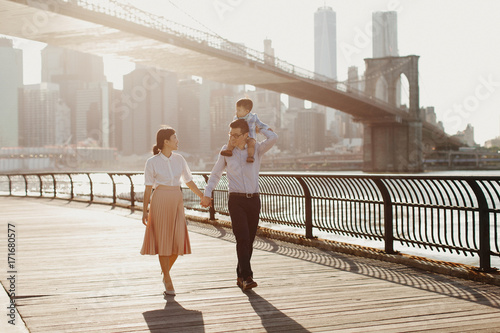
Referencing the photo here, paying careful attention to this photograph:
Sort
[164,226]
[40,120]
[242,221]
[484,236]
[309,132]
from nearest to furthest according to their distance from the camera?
[164,226]
[242,221]
[484,236]
[309,132]
[40,120]

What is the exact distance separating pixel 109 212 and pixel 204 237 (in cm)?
574

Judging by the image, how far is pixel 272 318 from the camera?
13.4 ft

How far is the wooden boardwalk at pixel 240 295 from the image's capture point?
155 inches

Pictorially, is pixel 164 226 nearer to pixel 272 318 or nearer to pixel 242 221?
pixel 242 221

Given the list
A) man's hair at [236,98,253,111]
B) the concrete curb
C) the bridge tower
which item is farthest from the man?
the bridge tower

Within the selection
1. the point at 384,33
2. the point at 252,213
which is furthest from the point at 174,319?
the point at 384,33

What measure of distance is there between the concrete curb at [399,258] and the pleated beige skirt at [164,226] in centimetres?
244

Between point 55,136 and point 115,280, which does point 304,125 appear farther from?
point 115,280

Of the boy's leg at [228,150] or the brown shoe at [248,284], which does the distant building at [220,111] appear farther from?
the brown shoe at [248,284]

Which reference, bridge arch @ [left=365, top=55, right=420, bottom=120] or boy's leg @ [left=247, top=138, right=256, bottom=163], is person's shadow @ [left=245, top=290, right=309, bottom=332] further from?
bridge arch @ [left=365, top=55, right=420, bottom=120]

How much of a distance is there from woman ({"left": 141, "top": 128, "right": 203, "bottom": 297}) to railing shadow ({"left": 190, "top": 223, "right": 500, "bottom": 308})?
1.88m

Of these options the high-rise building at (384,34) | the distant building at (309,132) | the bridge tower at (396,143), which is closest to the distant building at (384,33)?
the high-rise building at (384,34)

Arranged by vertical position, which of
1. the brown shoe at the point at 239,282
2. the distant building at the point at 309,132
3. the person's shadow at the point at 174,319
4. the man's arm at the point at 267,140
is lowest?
the person's shadow at the point at 174,319

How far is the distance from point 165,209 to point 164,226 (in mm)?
140
